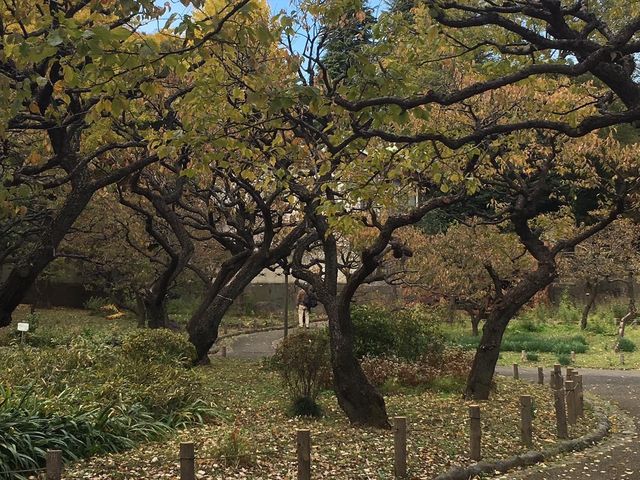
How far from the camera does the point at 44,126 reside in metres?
7.60

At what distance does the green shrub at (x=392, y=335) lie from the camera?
45.3 feet

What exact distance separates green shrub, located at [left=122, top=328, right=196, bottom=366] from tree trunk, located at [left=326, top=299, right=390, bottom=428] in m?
3.12

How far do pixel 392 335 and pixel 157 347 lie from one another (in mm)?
5237

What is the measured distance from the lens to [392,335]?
13.8m

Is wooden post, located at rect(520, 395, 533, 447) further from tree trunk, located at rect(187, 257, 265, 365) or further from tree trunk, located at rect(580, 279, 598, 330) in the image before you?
tree trunk, located at rect(580, 279, 598, 330)

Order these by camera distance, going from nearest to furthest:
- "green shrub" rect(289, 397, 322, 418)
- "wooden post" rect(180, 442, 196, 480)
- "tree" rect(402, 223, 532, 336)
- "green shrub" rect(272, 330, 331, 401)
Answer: "wooden post" rect(180, 442, 196, 480) → "green shrub" rect(289, 397, 322, 418) → "green shrub" rect(272, 330, 331, 401) → "tree" rect(402, 223, 532, 336)

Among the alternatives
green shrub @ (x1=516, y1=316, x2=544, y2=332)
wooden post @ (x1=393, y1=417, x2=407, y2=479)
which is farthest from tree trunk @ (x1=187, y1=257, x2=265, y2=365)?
green shrub @ (x1=516, y1=316, x2=544, y2=332)

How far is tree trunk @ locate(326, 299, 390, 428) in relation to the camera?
8.33 meters

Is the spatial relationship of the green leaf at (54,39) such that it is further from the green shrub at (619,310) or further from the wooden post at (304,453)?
the green shrub at (619,310)

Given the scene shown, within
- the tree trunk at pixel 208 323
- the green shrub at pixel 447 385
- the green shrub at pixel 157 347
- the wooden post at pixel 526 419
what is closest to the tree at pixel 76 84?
the green shrub at pixel 157 347

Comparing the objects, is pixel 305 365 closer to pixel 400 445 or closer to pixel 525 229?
pixel 400 445

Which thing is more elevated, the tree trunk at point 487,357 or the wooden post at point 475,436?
the tree trunk at point 487,357

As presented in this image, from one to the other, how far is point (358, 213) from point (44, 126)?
4.62 meters

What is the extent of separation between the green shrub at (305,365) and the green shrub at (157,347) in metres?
1.87
